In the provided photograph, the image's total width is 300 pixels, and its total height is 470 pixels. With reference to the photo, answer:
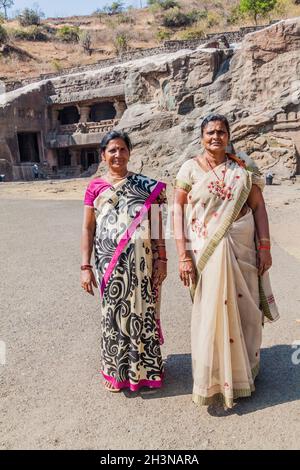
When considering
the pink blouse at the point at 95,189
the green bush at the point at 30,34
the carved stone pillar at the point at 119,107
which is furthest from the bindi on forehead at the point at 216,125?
the green bush at the point at 30,34

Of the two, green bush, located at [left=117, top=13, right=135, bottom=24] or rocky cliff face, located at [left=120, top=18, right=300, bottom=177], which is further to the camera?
green bush, located at [left=117, top=13, right=135, bottom=24]

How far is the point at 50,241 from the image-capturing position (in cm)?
810

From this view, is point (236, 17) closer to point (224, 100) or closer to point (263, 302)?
point (224, 100)

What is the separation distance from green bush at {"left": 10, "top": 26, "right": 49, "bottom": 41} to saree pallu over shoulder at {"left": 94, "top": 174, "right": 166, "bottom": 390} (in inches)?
1872

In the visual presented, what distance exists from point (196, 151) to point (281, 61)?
4.87m

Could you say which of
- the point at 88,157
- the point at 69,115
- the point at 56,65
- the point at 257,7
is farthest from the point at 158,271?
A: the point at 257,7

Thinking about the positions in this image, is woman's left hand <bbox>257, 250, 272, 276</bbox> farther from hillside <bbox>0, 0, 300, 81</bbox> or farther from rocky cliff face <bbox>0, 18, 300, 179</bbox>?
hillside <bbox>0, 0, 300, 81</bbox>

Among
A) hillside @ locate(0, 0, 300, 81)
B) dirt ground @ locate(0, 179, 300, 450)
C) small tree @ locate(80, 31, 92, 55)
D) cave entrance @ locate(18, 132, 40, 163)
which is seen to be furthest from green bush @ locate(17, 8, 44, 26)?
dirt ground @ locate(0, 179, 300, 450)

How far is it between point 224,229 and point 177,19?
4886cm

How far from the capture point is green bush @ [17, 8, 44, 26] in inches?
1900

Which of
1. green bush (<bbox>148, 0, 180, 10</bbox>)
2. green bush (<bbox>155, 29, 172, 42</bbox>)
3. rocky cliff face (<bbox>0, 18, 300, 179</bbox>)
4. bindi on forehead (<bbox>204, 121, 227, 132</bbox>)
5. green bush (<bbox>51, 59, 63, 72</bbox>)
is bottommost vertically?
bindi on forehead (<bbox>204, 121, 227, 132</bbox>)

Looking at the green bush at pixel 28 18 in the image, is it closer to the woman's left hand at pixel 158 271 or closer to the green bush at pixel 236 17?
the green bush at pixel 236 17

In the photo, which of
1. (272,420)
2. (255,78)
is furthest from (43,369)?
(255,78)

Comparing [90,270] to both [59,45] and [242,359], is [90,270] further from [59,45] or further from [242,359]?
[59,45]
